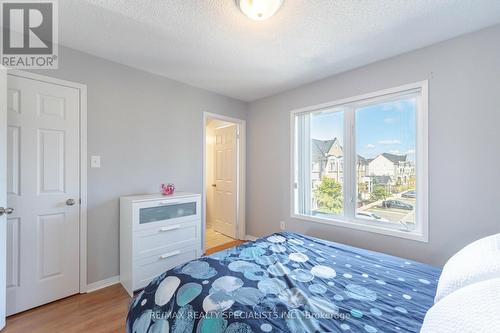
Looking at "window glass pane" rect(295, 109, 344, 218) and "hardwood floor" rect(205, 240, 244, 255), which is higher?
"window glass pane" rect(295, 109, 344, 218)

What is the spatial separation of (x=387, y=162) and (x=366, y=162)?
0.21 metres

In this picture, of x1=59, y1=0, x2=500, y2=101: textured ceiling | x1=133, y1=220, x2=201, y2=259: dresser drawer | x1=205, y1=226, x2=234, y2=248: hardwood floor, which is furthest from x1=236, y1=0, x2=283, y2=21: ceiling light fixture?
x1=205, y1=226, x2=234, y2=248: hardwood floor

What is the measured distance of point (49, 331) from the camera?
160cm

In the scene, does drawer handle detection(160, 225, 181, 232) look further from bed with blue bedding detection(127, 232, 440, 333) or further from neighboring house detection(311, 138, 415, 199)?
neighboring house detection(311, 138, 415, 199)

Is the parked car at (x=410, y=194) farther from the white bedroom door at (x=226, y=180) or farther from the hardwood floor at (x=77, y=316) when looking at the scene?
the hardwood floor at (x=77, y=316)

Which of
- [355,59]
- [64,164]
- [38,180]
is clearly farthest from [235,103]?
[38,180]

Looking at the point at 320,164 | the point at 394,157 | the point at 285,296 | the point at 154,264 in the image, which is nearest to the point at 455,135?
the point at 394,157

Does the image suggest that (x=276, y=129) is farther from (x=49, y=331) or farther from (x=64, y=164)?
(x=49, y=331)

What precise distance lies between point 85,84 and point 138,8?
1074mm

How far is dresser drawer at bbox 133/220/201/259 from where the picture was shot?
6.82ft

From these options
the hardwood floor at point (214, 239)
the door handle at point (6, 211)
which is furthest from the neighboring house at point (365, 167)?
the door handle at point (6, 211)

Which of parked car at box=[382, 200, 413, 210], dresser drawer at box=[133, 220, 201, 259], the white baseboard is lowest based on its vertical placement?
the white baseboard

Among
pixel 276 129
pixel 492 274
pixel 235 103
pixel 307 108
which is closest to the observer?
pixel 492 274

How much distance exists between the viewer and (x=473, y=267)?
2.53 feet
